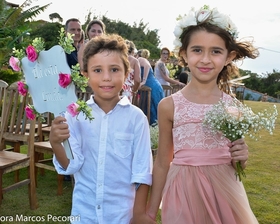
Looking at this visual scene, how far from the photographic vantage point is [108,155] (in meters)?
1.79

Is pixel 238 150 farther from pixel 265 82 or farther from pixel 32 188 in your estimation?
pixel 265 82

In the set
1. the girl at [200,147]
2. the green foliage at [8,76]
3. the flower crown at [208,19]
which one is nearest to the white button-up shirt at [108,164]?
the girl at [200,147]

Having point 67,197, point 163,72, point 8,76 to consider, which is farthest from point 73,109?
point 8,76

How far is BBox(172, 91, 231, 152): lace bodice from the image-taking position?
1822 mm

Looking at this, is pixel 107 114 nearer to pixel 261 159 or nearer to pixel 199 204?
pixel 199 204

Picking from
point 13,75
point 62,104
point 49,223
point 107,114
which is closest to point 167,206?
point 107,114

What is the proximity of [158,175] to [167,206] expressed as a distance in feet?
0.64

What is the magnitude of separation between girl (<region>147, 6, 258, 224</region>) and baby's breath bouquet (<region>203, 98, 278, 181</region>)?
0.27 feet

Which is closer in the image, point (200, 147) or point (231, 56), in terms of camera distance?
point (200, 147)

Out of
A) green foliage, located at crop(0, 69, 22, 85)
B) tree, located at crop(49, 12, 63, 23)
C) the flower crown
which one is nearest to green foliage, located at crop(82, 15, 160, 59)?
tree, located at crop(49, 12, 63, 23)

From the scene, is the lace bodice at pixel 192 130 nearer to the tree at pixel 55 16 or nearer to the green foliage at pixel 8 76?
the green foliage at pixel 8 76

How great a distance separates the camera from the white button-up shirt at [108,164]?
175 cm

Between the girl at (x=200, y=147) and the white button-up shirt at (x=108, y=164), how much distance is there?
14 cm

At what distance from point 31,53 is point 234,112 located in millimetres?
999
